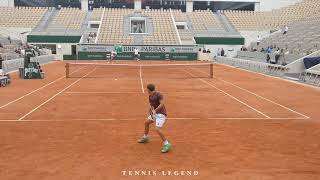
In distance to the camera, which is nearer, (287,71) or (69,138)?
(69,138)

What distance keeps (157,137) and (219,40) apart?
53143mm

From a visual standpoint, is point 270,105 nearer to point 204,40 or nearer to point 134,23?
point 204,40

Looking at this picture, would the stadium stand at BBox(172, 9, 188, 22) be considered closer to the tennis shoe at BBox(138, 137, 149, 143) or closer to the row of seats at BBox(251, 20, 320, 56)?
the row of seats at BBox(251, 20, 320, 56)

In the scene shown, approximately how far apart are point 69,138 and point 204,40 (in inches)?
2125

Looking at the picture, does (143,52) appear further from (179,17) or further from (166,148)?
(166,148)

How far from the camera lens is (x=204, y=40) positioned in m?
63.3

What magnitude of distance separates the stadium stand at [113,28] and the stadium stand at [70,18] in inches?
155

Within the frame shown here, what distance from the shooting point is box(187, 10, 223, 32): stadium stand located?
66.7 m

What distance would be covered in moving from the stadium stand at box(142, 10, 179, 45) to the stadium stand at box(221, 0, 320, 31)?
1084 cm

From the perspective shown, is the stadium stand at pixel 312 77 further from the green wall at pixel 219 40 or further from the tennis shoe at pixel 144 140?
the green wall at pixel 219 40

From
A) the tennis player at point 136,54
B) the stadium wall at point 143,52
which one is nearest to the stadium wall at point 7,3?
the stadium wall at point 143,52

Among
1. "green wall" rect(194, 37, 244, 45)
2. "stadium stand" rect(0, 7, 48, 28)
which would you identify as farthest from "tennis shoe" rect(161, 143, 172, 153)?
"stadium stand" rect(0, 7, 48, 28)

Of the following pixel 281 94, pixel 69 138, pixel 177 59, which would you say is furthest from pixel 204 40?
pixel 69 138

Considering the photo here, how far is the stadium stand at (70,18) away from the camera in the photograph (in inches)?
2584
